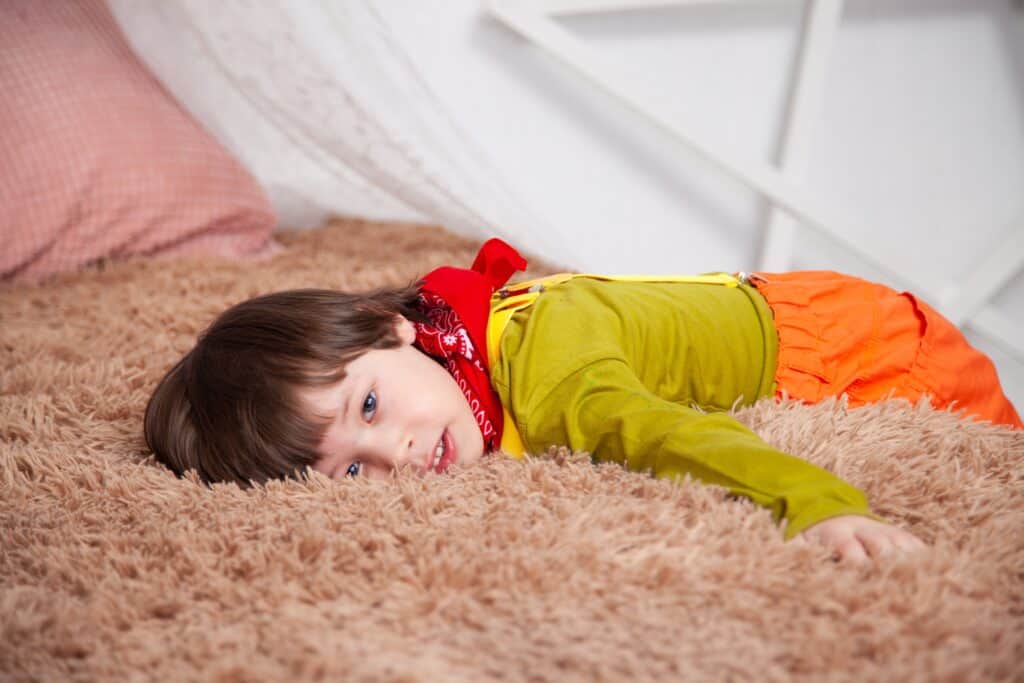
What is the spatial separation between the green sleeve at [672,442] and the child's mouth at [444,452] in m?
0.07

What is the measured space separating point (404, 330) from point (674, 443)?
0.35 m

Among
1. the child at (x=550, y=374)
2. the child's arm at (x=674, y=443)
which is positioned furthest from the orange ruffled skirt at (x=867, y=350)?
the child's arm at (x=674, y=443)

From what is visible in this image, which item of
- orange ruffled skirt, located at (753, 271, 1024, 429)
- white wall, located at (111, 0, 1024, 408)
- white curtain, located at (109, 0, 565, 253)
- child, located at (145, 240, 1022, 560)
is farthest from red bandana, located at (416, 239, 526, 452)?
white wall, located at (111, 0, 1024, 408)

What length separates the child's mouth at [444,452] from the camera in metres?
0.96

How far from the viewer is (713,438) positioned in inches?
31.9

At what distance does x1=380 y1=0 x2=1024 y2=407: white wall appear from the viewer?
1.84 m

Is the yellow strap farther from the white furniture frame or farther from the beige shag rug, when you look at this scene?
the white furniture frame

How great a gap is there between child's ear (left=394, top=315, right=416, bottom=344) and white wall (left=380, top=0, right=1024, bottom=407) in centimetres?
78

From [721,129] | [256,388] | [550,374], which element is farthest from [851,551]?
[721,129]

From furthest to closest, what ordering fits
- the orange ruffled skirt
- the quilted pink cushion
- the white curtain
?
the quilted pink cushion, the white curtain, the orange ruffled skirt

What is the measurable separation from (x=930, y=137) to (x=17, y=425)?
1690mm

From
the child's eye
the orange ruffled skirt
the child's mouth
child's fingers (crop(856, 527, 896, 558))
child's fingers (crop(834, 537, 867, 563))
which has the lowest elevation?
the child's mouth

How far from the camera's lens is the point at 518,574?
69 centimetres

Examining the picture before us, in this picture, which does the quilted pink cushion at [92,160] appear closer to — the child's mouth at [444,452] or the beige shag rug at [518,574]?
the beige shag rug at [518,574]
